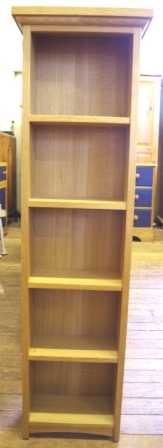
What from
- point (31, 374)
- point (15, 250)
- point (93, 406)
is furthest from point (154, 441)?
point (15, 250)

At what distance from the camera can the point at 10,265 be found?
3.34m

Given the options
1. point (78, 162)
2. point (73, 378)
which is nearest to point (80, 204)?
point (78, 162)


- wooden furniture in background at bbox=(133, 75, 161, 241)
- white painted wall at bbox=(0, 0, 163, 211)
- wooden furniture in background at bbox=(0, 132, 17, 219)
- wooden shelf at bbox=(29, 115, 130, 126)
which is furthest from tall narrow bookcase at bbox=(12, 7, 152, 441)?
wooden furniture in background at bbox=(0, 132, 17, 219)

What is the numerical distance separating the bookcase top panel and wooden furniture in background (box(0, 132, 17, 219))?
3.46 meters

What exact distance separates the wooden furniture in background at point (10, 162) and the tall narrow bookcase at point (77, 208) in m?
3.31

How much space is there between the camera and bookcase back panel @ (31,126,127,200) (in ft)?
4.25

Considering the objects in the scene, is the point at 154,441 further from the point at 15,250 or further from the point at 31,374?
the point at 15,250

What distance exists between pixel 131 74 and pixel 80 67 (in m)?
0.22

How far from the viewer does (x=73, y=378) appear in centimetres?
149

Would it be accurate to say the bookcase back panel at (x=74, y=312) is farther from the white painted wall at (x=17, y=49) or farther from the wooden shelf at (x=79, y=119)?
the white painted wall at (x=17, y=49)

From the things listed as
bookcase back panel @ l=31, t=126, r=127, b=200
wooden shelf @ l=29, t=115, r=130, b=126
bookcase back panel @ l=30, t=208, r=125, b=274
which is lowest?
bookcase back panel @ l=30, t=208, r=125, b=274

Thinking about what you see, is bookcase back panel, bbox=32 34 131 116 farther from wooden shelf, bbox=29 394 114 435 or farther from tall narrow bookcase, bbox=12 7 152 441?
wooden shelf, bbox=29 394 114 435

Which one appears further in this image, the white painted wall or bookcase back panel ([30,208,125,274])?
the white painted wall

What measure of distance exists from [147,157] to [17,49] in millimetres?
2214
